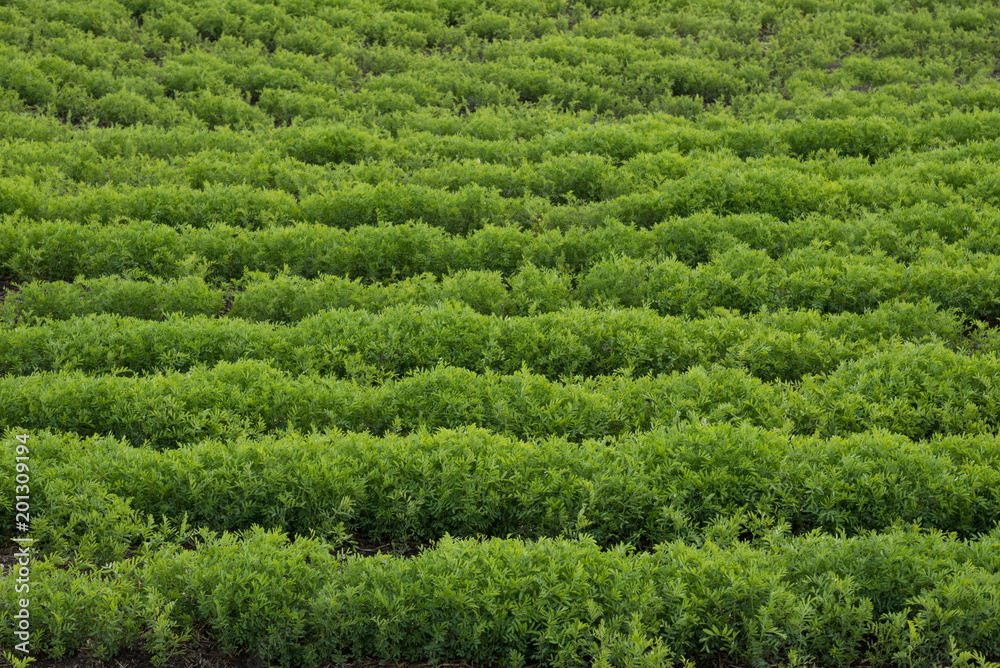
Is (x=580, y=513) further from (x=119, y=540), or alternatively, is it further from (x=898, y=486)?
(x=119, y=540)

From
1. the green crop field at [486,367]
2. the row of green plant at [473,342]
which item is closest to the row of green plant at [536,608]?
the green crop field at [486,367]

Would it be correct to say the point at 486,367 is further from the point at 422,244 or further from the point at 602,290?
the point at 422,244

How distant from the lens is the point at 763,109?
1572 cm

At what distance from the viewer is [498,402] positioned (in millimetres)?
7562

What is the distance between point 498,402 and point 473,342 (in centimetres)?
122

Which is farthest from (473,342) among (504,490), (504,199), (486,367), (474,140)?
(474,140)

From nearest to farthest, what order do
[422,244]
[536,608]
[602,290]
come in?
1. [536,608]
2. [602,290]
3. [422,244]

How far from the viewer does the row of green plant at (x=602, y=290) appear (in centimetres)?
934

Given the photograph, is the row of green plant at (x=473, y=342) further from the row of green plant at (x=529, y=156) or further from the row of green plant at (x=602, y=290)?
the row of green plant at (x=529, y=156)

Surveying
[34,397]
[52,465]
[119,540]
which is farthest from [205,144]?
[119,540]

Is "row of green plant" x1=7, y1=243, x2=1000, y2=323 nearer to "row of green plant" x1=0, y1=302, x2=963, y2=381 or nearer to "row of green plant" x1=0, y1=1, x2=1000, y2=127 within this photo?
"row of green plant" x1=0, y1=302, x2=963, y2=381

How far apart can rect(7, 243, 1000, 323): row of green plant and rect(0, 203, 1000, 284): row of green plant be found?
1.27 ft

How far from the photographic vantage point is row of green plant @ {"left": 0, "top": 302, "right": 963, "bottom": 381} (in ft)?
27.2

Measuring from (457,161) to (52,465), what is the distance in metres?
8.58
